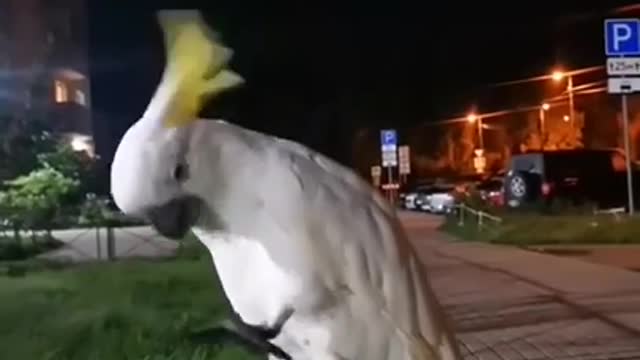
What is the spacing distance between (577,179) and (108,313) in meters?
20.7

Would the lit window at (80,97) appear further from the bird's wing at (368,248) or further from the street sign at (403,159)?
the bird's wing at (368,248)

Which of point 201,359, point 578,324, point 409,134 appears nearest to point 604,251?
point 578,324

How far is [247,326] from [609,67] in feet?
63.3

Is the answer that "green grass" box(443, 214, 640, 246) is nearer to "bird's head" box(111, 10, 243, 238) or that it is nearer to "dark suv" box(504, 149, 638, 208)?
"dark suv" box(504, 149, 638, 208)

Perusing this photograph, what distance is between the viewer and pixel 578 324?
392 inches

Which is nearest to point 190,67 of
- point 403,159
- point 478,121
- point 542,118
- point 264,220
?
point 264,220

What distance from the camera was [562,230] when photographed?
2133 cm

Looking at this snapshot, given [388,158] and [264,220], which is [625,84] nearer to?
[388,158]

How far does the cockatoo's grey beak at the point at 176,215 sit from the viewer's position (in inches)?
58.0

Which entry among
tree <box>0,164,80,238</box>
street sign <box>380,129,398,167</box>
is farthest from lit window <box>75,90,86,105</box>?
tree <box>0,164,80,238</box>

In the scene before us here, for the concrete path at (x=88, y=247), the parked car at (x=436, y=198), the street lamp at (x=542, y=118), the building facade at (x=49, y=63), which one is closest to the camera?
the concrete path at (x=88, y=247)

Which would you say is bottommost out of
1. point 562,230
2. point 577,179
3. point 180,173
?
point 562,230

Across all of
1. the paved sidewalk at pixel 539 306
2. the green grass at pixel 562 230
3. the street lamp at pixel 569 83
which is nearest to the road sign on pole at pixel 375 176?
the paved sidewalk at pixel 539 306

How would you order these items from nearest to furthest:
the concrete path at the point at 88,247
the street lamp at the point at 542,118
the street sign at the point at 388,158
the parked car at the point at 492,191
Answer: the concrete path at the point at 88,247 → the parked car at the point at 492,191 → the street sign at the point at 388,158 → the street lamp at the point at 542,118
